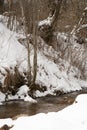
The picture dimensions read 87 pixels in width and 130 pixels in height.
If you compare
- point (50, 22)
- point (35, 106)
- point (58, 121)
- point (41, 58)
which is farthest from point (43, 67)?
point (58, 121)

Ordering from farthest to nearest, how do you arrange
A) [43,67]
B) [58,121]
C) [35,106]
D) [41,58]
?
1. [41,58]
2. [43,67]
3. [35,106]
4. [58,121]

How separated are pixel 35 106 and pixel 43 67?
387 centimetres

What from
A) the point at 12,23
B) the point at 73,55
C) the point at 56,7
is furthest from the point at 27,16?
the point at 73,55

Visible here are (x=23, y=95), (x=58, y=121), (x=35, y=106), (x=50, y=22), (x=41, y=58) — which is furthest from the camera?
(x=50, y=22)

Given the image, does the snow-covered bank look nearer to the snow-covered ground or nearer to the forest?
the forest

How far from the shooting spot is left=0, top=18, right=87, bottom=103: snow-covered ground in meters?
14.3

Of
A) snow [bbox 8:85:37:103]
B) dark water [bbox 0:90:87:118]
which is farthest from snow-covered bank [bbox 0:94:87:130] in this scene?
snow [bbox 8:85:37:103]

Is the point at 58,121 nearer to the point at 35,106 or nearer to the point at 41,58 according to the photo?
the point at 35,106

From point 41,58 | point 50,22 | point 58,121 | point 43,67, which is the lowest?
point 43,67

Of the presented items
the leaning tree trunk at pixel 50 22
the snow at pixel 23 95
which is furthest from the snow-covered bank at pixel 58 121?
the leaning tree trunk at pixel 50 22

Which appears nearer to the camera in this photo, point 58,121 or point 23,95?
point 58,121

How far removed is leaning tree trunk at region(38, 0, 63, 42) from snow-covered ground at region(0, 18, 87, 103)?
3.16 feet

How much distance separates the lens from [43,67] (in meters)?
16.2

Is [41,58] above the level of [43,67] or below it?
above
